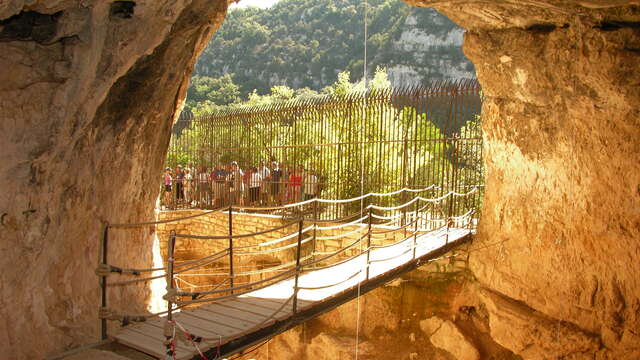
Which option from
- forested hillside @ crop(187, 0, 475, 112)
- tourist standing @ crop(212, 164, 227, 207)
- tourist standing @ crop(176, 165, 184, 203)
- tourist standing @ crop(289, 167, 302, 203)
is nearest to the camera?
tourist standing @ crop(289, 167, 302, 203)

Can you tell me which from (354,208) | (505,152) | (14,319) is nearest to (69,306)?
(14,319)

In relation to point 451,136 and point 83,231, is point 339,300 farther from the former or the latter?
point 451,136

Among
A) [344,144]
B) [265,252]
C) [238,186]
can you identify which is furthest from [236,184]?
[265,252]

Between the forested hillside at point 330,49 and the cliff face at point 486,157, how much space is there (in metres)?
41.0

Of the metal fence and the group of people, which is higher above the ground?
the metal fence

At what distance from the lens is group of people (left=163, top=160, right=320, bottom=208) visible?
11.1m

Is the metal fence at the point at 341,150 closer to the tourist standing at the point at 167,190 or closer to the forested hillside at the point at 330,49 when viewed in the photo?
the tourist standing at the point at 167,190

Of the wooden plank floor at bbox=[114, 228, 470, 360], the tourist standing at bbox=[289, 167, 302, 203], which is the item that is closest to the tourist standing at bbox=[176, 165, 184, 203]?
the tourist standing at bbox=[289, 167, 302, 203]

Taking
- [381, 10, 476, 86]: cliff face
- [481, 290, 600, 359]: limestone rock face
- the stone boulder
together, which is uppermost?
[381, 10, 476, 86]: cliff face

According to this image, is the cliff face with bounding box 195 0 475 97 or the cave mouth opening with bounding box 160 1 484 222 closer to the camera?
the cave mouth opening with bounding box 160 1 484 222

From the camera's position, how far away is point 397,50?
2044 inches

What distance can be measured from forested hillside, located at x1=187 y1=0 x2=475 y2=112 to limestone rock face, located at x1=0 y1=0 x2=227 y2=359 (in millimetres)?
42582

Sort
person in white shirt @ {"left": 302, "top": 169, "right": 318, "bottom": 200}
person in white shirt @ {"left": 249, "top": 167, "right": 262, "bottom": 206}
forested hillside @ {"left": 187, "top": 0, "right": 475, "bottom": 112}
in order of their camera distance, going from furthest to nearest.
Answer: forested hillside @ {"left": 187, "top": 0, "right": 475, "bottom": 112} < person in white shirt @ {"left": 249, "top": 167, "right": 262, "bottom": 206} < person in white shirt @ {"left": 302, "top": 169, "right": 318, "bottom": 200}

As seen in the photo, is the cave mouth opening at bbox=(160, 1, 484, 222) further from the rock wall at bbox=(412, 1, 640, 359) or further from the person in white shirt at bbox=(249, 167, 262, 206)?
the rock wall at bbox=(412, 1, 640, 359)
